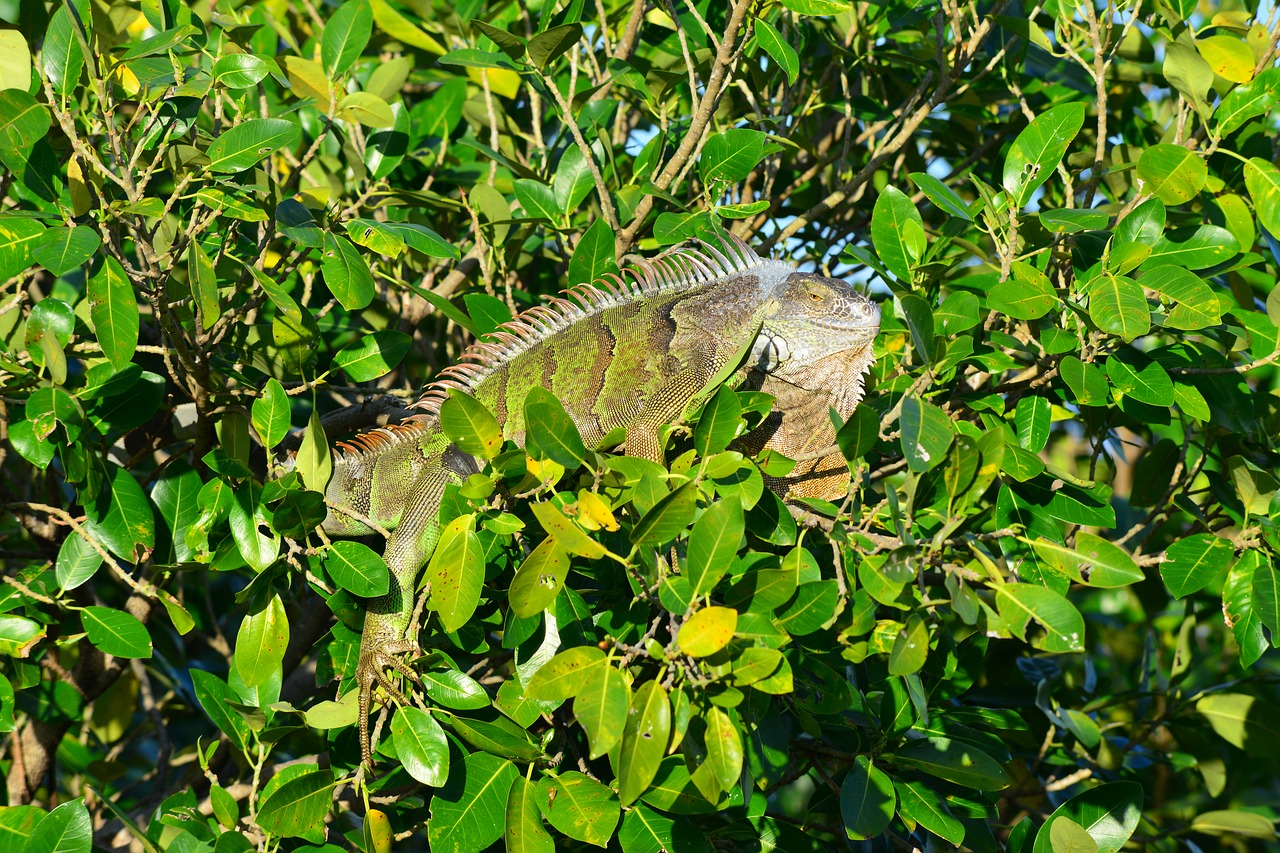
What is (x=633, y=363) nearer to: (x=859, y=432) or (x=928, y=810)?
(x=859, y=432)

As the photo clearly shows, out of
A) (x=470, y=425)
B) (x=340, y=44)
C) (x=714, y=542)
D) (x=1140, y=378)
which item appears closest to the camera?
(x=714, y=542)

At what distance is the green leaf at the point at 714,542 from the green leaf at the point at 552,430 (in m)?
0.28

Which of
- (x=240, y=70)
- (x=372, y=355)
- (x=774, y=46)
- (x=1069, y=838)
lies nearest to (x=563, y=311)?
(x=372, y=355)

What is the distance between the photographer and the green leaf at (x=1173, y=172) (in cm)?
254

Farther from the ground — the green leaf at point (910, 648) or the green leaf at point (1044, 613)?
the green leaf at point (1044, 613)

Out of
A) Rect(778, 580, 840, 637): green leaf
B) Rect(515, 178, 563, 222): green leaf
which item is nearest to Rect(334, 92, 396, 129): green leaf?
Rect(515, 178, 563, 222): green leaf

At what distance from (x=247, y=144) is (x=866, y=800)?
75.2 inches

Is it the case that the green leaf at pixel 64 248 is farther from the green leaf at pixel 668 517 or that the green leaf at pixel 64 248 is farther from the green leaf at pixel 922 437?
Answer: the green leaf at pixel 922 437

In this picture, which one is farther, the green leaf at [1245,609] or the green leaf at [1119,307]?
the green leaf at [1245,609]

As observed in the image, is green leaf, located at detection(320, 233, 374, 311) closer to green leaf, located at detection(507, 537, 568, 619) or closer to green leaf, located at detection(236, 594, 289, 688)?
green leaf, located at detection(236, 594, 289, 688)

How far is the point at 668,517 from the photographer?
1903mm

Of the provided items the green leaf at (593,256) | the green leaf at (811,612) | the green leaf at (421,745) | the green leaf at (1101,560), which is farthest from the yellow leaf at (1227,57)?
the green leaf at (421,745)

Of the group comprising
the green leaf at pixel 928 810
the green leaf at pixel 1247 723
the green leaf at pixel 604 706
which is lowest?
the green leaf at pixel 1247 723

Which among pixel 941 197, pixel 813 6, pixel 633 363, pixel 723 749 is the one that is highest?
pixel 813 6
